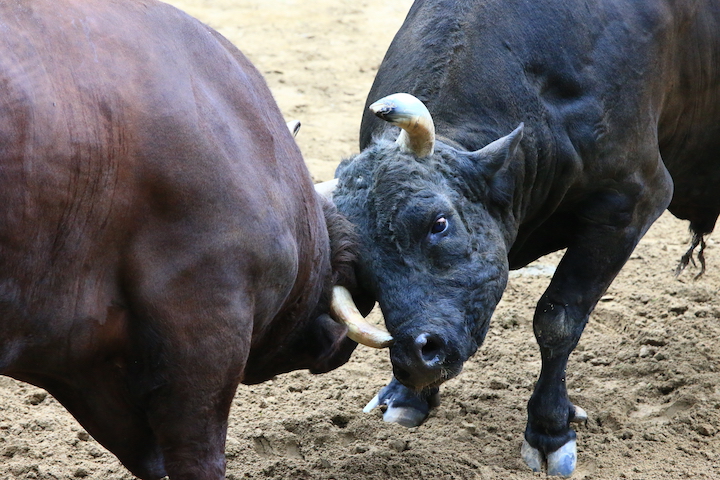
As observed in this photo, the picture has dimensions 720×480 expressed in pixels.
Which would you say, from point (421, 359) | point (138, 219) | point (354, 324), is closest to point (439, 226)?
point (421, 359)

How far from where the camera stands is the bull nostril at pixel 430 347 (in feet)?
11.4

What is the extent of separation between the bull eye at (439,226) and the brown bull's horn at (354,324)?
522mm

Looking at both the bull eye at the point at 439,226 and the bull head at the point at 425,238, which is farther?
the bull eye at the point at 439,226

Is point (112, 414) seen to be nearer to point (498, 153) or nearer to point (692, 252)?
point (498, 153)

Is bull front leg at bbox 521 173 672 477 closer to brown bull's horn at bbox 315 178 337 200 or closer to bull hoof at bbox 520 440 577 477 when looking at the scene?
bull hoof at bbox 520 440 577 477

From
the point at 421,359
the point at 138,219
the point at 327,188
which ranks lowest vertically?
the point at 421,359

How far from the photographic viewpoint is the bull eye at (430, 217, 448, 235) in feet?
12.0

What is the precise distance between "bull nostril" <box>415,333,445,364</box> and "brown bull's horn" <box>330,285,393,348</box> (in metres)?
0.19

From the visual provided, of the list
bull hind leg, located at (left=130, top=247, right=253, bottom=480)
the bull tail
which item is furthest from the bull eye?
the bull tail

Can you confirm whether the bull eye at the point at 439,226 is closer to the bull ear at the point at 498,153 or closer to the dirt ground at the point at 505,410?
the bull ear at the point at 498,153

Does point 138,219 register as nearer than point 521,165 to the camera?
Yes

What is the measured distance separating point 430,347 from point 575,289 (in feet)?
3.57

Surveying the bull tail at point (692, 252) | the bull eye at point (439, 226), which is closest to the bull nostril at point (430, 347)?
the bull eye at point (439, 226)

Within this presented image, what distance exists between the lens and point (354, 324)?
325cm
